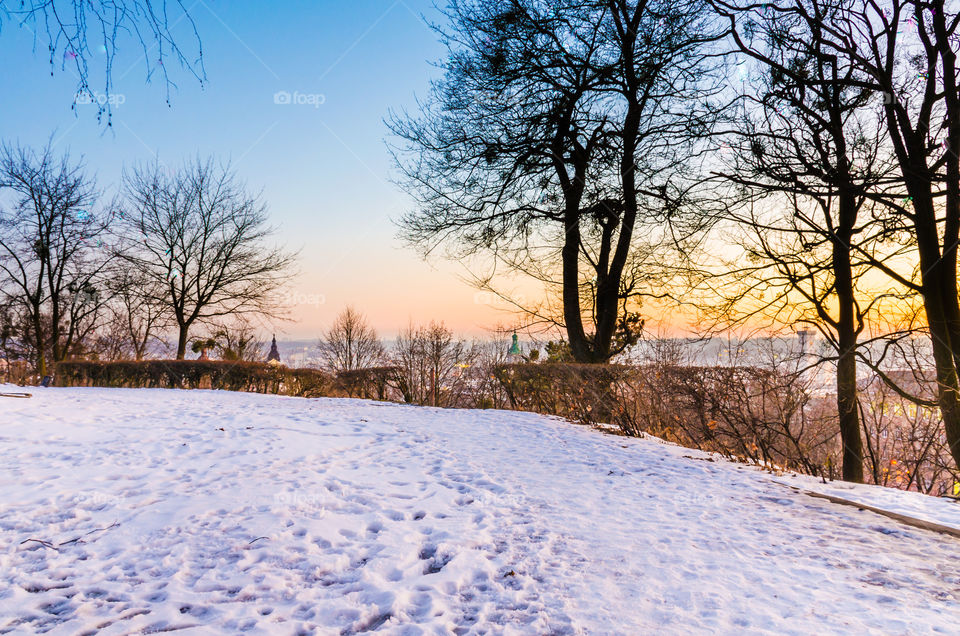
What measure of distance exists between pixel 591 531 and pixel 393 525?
1420 millimetres

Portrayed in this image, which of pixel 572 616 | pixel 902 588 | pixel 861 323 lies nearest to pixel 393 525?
pixel 572 616

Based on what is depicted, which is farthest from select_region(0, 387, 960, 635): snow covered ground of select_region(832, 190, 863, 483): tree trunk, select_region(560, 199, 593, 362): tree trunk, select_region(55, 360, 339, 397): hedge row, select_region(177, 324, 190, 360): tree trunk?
select_region(177, 324, 190, 360): tree trunk

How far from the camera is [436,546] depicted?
10.1 ft

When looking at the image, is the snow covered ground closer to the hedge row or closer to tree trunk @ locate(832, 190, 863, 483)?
tree trunk @ locate(832, 190, 863, 483)

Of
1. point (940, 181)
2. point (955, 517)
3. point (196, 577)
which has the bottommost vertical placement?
point (196, 577)

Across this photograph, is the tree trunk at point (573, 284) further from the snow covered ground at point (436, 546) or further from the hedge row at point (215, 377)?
the hedge row at point (215, 377)

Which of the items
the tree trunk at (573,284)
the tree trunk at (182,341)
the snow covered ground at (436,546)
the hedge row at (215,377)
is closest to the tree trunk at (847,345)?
the snow covered ground at (436,546)

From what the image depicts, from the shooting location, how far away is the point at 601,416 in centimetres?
852

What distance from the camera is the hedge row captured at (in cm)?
1355

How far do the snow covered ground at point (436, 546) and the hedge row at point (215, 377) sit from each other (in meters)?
8.03

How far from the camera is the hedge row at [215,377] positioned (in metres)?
13.5

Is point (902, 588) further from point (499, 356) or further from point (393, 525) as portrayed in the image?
point (499, 356)

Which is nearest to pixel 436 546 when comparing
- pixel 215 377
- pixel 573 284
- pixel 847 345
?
pixel 847 345

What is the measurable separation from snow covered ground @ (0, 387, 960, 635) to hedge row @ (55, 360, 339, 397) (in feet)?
26.3
